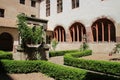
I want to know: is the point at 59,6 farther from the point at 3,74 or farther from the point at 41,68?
the point at 3,74

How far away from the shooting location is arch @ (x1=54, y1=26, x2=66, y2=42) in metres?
27.3

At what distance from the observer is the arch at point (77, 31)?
24048 mm

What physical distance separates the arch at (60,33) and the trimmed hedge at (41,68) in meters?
16.4

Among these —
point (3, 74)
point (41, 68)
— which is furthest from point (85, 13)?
point (3, 74)

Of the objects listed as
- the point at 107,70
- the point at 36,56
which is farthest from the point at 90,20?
the point at 107,70

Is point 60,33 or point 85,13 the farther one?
point 60,33

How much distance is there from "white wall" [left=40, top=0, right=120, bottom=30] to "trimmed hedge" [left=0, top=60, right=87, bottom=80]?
11718mm

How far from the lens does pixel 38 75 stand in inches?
413

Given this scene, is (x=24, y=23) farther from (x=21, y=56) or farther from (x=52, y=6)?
(x=52, y=6)

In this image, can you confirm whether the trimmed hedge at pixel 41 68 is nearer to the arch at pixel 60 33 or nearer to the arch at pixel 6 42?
the arch at pixel 60 33

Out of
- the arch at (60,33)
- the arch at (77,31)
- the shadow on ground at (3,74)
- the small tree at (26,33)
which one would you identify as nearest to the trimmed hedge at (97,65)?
the small tree at (26,33)

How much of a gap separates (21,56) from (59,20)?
51.5ft

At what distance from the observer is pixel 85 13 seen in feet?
75.8

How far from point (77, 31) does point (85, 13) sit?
285 cm
